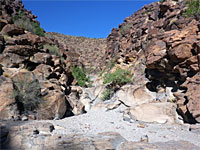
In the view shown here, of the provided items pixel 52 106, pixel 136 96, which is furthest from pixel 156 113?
pixel 52 106

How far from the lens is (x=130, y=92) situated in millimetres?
8766

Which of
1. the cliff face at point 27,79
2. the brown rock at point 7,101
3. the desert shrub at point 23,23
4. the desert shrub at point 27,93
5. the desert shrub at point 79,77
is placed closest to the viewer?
the brown rock at point 7,101

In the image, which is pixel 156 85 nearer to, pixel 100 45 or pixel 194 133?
pixel 194 133

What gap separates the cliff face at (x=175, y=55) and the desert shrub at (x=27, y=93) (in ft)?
18.3

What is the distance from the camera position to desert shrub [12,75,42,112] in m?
5.83

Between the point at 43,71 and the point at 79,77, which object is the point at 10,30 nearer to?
the point at 43,71

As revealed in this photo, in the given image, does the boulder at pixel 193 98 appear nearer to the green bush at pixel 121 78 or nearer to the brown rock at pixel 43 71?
the green bush at pixel 121 78

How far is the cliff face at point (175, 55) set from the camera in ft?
19.5

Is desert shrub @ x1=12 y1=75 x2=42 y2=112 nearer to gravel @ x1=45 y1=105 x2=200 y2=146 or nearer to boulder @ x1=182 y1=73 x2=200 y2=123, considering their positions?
gravel @ x1=45 y1=105 x2=200 y2=146

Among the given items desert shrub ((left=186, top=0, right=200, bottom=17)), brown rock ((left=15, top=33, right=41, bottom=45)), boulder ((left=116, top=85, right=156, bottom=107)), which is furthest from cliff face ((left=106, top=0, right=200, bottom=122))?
brown rock ((left=15, top=33, right=41, bottom=45))

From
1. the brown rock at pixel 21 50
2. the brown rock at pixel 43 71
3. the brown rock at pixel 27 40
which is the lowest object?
the brown rock at pixel 43 71

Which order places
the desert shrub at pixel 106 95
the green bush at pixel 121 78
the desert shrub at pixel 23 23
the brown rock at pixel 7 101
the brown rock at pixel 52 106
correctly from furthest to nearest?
the desert shrub at pixel 23 23 → the desert shrub at pixel 106 95 → the green bush at pixel 121 78 → the brown rock at pixel 52 106 → the brown rock at pixel 7 101

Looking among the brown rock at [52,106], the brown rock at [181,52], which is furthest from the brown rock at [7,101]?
the brown rock at [181,52]

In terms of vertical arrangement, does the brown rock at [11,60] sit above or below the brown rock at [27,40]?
below
